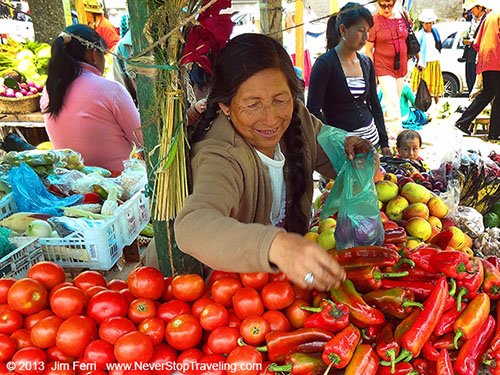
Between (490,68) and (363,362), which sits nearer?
(363,362)

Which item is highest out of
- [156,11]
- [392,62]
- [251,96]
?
[156,11]

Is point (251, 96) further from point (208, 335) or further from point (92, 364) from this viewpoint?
point (92, 364)

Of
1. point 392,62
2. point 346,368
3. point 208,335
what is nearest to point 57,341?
point 208,335

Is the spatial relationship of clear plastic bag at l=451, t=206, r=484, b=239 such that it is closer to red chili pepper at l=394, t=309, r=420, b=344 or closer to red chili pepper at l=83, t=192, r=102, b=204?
red chili pepper at l=394, t=309, r=420, b=344

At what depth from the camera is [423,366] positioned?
1.33 metres

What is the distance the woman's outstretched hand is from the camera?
1166 millimetres

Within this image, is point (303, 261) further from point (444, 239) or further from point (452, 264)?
point (444, 239)

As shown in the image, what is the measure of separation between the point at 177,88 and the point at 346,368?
1.01m

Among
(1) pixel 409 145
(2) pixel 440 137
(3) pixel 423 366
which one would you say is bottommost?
(2) pixel 440 137

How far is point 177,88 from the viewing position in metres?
1.56

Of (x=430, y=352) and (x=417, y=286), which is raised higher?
(x=417, y=286)

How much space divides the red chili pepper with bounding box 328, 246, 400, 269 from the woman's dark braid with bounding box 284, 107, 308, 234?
1.63ft

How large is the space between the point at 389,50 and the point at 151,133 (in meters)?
5.75

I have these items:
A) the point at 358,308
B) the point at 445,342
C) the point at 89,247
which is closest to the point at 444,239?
the point at 445,342
